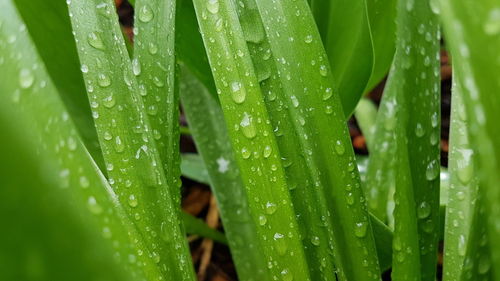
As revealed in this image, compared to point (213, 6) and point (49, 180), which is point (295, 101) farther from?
point (49, 180)

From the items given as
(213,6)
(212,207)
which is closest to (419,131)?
(213,6)

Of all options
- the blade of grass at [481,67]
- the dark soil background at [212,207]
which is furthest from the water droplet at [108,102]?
the dark soil background at [212,207]

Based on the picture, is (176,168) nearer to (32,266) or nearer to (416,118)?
(416,118)

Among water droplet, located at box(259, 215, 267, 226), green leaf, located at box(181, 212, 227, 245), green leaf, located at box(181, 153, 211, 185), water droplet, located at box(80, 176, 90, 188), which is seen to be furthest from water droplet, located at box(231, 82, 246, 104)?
green leaf, located at box(181, 153, 211, 185)

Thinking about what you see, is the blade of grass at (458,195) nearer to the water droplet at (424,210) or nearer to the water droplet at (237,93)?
the water droplet at (424,210)

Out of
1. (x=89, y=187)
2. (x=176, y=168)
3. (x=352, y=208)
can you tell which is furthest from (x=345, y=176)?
(x=89, y=187)

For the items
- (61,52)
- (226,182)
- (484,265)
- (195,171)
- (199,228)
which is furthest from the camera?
(195,171)
